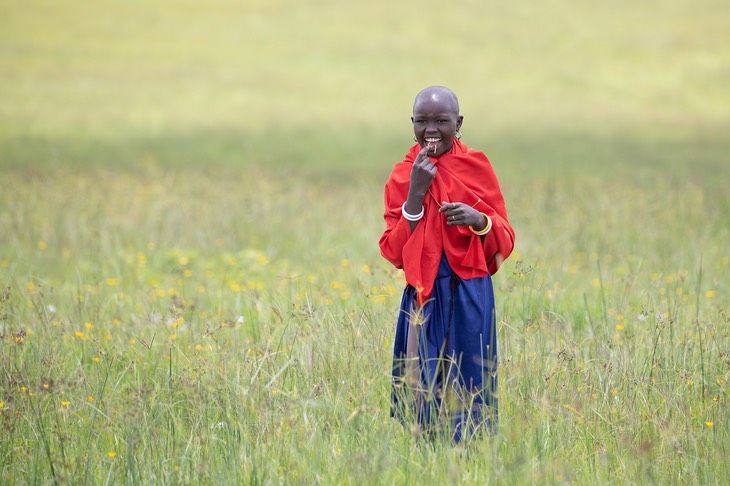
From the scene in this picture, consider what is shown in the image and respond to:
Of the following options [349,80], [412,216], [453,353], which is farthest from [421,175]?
[349,80]

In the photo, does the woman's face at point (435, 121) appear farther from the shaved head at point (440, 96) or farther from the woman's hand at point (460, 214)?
the woman's hand at point (460, 214)

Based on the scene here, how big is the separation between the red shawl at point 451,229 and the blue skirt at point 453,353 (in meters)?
0.06

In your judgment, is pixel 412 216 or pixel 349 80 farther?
pixel 349 80

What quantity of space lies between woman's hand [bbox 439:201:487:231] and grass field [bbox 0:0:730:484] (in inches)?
19.3

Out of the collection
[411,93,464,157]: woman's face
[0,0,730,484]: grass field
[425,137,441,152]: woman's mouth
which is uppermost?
[411,93,464,157]: woman's face

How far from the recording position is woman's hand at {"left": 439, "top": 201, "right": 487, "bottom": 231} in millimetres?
3469

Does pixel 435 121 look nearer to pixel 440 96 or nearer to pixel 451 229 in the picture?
pixel 440 96

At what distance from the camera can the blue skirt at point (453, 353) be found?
3.58 m

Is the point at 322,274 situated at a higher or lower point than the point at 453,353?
lower

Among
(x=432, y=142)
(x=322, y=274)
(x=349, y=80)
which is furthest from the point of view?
(x=349, y=80)

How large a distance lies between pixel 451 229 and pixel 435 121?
0.42 metres

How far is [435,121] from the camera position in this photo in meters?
3.55

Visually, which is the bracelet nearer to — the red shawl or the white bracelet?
the red shawl

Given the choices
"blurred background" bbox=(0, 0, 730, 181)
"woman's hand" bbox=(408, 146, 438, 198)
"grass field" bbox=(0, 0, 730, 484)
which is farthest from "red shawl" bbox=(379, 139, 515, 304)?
"blurred background" bbox=(0, 0, 730, 181)
